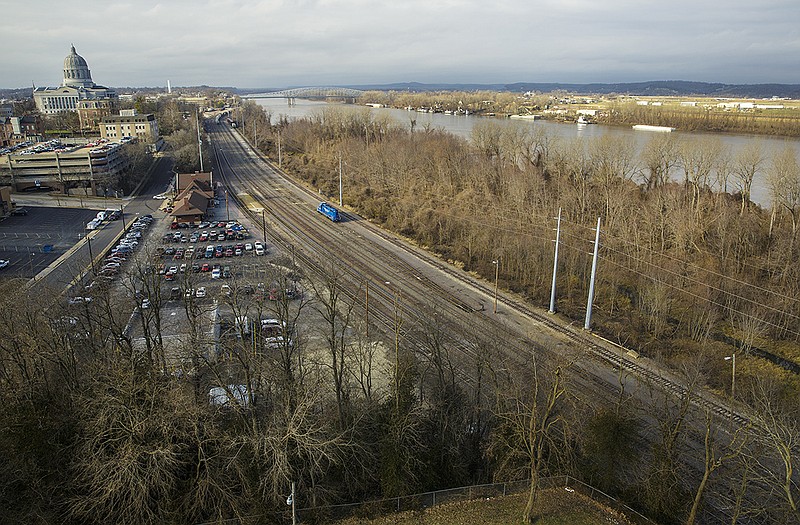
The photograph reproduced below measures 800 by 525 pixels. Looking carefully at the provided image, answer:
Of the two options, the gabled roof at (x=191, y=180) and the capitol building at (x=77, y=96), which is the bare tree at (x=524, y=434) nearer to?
the gabled roof at (x=191, y=180)

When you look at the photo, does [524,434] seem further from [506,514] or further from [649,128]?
[649,128]

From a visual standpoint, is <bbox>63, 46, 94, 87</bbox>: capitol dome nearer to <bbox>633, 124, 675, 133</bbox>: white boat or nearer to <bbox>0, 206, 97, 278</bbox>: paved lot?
<bbox>0, 206, 97, 278</bbox>: paved lot

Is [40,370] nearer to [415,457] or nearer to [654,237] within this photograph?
[415,457]

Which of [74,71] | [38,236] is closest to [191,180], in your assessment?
[38,236]

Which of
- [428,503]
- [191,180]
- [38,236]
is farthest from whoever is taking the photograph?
[191,180]

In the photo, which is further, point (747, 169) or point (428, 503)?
point (747, 169)

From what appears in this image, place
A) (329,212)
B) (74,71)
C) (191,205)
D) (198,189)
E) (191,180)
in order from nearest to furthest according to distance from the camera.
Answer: (191,205)
(329,212)
(198,189)
(191,180)
(74,71)
